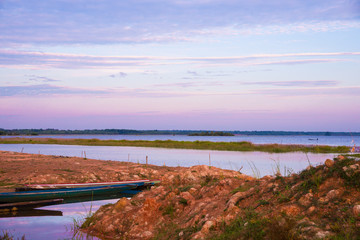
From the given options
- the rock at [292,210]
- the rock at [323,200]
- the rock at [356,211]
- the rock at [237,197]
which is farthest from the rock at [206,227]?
the rock at [356,211]

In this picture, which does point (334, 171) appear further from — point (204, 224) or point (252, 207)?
point (204, 224)

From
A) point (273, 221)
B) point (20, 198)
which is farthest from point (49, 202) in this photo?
point (273, 221)

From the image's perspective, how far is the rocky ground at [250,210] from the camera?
23.7 ft

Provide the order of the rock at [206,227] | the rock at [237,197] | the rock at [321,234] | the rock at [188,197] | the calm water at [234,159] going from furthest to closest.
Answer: the calm water at [234,159] → the rock at [188,197] → the rock at [237,197] → the rock at [206,227] → the rock at [321,234]

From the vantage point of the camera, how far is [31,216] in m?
15.2

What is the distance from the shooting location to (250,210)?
8656mm

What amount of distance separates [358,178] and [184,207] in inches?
194

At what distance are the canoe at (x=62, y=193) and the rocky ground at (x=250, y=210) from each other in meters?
6.90

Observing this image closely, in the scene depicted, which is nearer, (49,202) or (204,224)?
(204,224)

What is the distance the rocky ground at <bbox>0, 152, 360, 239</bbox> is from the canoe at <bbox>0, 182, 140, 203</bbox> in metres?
6.90

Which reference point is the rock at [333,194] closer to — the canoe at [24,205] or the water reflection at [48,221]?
the water reflection at [48,221]

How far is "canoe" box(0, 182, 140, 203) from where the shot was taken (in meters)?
17.7

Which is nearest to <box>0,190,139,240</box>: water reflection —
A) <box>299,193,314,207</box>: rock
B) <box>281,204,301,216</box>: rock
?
<box>281,204,301,216</box>: rock

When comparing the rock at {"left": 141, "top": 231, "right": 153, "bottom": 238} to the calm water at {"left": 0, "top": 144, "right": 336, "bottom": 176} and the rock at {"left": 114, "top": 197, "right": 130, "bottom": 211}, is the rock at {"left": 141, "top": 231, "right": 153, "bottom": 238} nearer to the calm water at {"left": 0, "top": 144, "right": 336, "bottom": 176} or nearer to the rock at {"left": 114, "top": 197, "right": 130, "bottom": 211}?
the rock at {"left": 114, "top": 197, "right": 130, "bottom": 211}
